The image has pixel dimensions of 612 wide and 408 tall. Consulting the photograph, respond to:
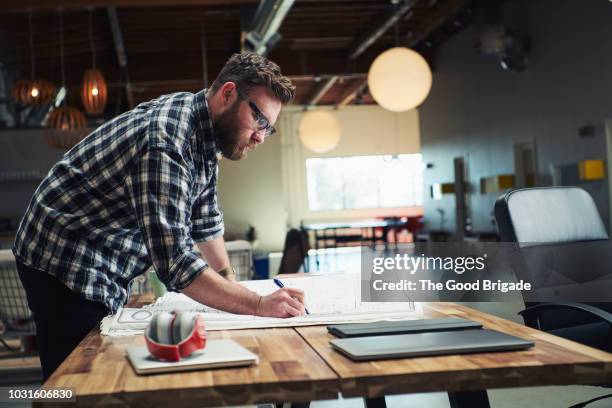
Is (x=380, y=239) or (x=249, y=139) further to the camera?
(x=380, y=239)

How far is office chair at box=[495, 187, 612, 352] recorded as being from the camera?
9.64 ft

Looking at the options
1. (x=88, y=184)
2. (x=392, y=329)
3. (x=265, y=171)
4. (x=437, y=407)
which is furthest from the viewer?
(x=265, y=171)

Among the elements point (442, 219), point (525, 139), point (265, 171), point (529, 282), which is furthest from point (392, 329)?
point (442, 219)

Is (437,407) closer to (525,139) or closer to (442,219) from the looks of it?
(525,139)

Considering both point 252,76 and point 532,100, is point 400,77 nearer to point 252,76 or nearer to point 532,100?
point 532,100

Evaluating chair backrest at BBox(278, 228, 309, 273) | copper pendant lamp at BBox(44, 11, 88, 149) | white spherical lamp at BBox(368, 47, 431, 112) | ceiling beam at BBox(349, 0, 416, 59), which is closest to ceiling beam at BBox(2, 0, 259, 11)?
copper pendant lamp at BBox(44, 11, 88, 149)

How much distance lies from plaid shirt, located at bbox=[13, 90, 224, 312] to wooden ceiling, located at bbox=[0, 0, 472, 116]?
23.3 feet

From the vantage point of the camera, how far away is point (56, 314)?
6.27 feet

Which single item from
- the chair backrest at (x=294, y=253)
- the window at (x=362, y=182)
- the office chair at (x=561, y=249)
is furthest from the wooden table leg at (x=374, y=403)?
the window at (x=362, y=182)

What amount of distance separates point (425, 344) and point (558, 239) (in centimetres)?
189

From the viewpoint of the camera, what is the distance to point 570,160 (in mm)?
8625

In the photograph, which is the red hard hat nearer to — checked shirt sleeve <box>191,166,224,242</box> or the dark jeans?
the dark jeans

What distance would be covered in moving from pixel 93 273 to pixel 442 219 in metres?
12.1

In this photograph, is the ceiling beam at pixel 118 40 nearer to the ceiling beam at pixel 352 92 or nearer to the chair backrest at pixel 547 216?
the ceiling beam at pixel 352 92
